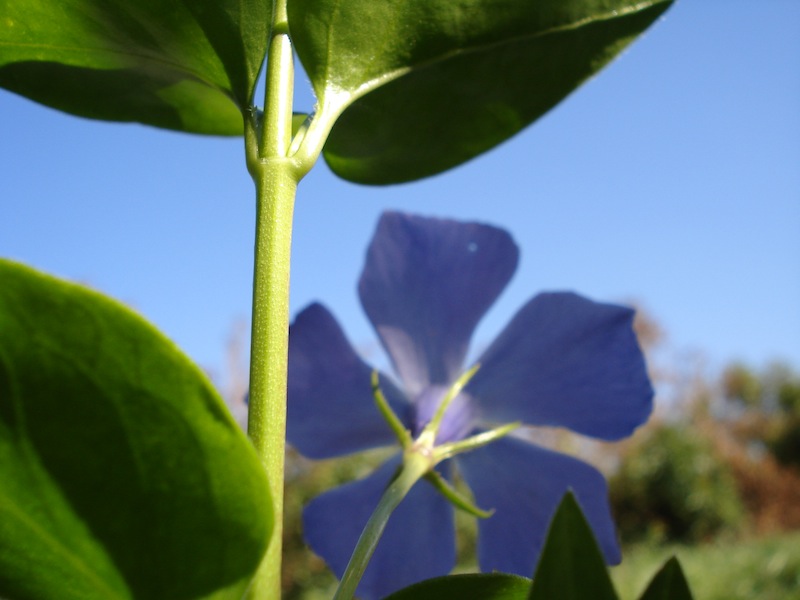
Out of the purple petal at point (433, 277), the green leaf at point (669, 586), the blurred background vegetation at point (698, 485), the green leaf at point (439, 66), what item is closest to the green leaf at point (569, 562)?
the green leaf at point (669, 586)

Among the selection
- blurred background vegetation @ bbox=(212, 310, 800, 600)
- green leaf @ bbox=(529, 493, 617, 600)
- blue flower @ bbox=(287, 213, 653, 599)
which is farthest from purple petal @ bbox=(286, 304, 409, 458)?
blurred background vegetation @ bbox=(212, 310, 800, 600)

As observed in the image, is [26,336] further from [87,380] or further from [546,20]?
[546,20]

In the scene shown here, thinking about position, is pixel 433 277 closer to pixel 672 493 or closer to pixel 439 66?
pixel 439 66

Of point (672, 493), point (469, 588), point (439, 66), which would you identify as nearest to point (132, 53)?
point (439, 66)

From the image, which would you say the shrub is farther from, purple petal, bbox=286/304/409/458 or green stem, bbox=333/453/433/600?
green stem, bbox=333/453/433/600

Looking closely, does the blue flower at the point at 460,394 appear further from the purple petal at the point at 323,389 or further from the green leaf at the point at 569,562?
the green leaf at the point at 569,562
